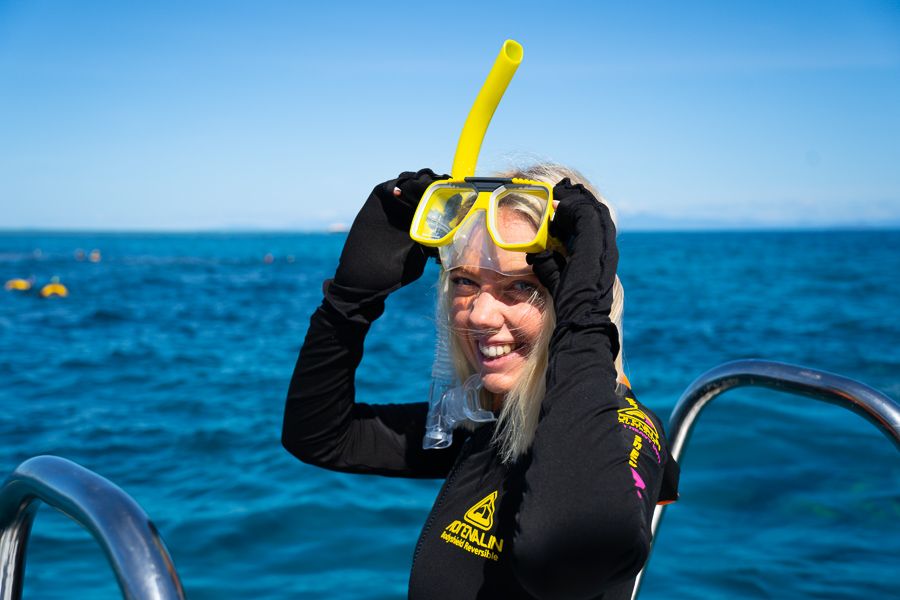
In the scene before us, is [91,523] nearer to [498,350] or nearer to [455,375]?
[498,350]

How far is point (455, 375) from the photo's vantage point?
1.94 m

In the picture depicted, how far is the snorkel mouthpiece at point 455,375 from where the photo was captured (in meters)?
1.83

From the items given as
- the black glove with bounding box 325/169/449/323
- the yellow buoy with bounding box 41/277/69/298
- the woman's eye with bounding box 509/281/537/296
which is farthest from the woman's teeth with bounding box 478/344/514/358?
the yellow buoy with bounding box 41/277/69/298

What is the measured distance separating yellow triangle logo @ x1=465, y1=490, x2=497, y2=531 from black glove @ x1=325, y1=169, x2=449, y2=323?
0.52 metres

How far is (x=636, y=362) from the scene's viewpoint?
10.1 metres

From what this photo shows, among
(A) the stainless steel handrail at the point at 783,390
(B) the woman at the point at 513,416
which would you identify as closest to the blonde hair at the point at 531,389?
(B) the woman at the point at 513,416

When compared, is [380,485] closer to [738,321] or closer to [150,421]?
[150,421]

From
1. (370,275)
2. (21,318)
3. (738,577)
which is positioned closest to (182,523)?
(738,577)

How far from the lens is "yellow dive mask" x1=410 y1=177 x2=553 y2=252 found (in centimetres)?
164

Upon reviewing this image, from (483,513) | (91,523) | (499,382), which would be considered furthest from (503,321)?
(91,523)

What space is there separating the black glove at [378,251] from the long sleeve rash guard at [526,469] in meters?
0.05

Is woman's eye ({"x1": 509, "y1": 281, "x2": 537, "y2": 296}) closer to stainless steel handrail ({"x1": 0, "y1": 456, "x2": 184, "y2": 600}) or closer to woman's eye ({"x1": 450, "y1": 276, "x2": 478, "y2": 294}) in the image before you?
woman's eye ({"x1": 450, "y1": 276, "x2": 478, "y2": 294})

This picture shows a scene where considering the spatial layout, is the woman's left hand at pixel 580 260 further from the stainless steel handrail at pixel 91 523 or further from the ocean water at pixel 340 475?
the ocean water at pixel 340 475

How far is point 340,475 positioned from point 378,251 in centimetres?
432
